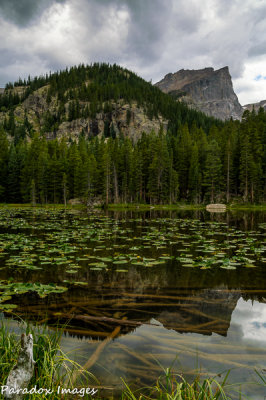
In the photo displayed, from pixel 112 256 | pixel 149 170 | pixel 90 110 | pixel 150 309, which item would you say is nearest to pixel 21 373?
pixel 150 309

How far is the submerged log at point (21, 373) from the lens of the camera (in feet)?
7.11

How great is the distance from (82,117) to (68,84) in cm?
4442

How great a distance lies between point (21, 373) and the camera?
89.6 inches

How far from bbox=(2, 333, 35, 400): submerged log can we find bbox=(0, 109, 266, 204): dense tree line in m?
54.0

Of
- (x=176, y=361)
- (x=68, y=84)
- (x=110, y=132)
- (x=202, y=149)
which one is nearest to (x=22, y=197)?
(x=202, y=149)

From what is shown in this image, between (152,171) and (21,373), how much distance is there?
56700mm

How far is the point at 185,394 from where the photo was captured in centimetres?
243

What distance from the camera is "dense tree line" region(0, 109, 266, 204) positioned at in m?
54.3

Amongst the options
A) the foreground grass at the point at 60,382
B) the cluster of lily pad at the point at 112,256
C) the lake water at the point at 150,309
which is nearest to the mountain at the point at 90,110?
the cluster of lily pad at the point at 112,256

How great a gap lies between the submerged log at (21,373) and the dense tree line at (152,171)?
53955mm

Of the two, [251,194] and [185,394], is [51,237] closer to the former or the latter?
[185,394]

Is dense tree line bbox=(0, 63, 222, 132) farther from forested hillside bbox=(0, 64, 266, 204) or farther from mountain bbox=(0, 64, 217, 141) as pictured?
forested hillside bbox=(0, 64, 266, 204)

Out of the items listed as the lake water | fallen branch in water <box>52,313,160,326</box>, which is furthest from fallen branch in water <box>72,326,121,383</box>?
fallen branch in water <box>52,313,160,326</box>

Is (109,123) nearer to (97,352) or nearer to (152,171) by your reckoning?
(152,171)
